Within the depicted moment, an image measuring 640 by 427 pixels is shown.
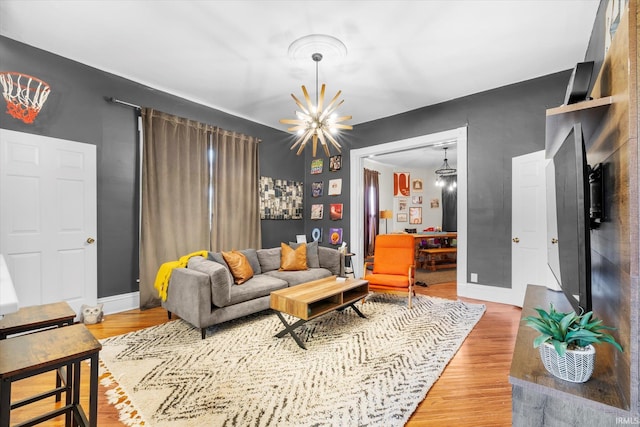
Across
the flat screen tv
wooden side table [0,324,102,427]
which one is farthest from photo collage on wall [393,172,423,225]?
wooden side table [0,324,102,427]

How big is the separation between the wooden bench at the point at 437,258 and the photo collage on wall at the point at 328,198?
219cm

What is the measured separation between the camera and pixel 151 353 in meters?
2.45

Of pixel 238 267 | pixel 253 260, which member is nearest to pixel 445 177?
pixel 253 260

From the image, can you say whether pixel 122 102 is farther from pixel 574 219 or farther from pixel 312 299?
pixel 574 219

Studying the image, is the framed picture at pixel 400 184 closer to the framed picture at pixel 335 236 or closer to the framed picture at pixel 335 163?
the framed picture at pixel 335 163

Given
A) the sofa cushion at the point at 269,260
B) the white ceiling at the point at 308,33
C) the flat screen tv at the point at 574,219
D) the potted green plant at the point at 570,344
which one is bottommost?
the sofa cushion at the point at 269,260

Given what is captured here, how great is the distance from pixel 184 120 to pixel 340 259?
3.09 meters

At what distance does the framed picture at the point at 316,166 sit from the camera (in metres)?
5.91

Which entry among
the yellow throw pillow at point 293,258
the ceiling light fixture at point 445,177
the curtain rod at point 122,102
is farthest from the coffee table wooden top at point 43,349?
the ceiling light fixture at point 445,177

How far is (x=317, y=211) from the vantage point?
5906mm

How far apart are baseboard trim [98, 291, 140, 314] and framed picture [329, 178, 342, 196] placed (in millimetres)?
3607

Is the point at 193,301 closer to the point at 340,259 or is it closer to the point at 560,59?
the point at 340,259

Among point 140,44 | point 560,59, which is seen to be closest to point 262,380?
point 140,44

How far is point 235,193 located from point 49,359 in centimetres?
369
